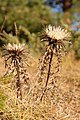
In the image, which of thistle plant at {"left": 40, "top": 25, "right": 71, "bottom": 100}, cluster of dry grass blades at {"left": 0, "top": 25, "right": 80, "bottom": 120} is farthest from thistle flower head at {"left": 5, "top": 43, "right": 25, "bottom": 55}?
thistle plant at {"left": 40, "top": 25, "right": 71, "bottom": 100}

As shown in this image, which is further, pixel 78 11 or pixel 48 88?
pixel 78 11

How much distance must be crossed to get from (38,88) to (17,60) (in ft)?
1.20

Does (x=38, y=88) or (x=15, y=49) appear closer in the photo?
(x=15, y=49)

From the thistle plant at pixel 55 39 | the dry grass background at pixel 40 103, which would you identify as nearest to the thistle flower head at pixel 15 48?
the thistle plant at pixel 55 39

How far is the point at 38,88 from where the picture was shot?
2611 mm

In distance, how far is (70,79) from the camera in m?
3.46

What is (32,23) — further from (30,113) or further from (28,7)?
(30,113)

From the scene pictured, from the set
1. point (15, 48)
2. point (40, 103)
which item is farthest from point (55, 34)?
point (40, 103)

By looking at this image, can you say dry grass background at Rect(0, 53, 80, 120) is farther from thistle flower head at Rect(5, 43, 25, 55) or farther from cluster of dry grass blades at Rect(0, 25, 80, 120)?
thistle flower head at Rect(5, 43, 25, 55)

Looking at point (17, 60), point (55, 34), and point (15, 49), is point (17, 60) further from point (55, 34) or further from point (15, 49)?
point (55, 34)

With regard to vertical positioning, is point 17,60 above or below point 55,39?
below

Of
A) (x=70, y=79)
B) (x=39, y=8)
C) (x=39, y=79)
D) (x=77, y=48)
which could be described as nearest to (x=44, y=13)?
(x=39, y=8)

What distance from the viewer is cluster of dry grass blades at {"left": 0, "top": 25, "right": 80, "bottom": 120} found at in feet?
7.44

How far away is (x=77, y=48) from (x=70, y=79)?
4.70 ft
